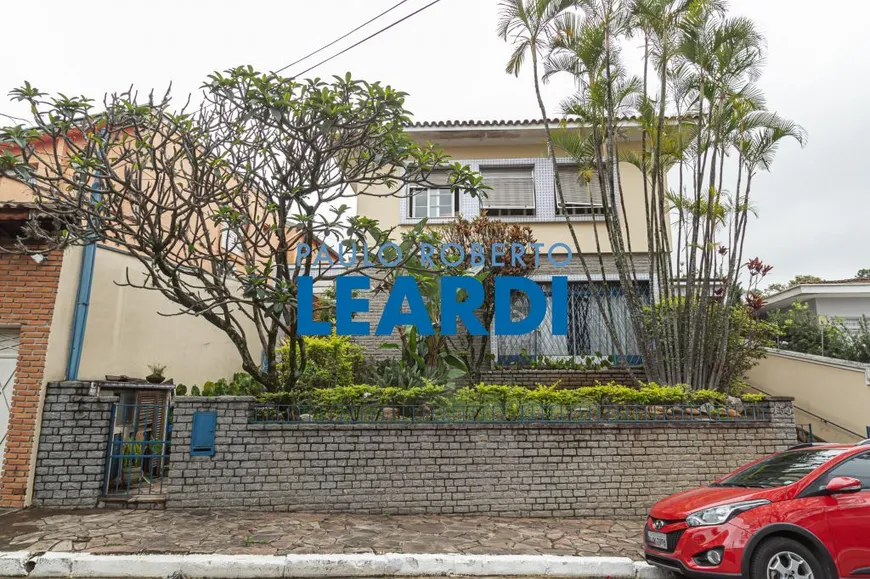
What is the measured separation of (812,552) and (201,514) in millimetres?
6624

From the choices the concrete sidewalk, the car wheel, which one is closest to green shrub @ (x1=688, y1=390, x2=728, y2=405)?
the concrete sidewalk

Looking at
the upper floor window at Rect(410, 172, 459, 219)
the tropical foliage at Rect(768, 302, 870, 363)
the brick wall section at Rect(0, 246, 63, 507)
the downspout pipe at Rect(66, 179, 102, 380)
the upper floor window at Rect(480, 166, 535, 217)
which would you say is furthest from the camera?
the upper floor window at Rect(410, 172, 459, 219)

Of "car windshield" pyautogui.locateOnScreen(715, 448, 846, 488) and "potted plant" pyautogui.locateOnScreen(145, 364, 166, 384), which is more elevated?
"potted plant" pyautogui.locateOnScreen(145, 364, 166, 384)

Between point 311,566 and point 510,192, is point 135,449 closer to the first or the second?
point 311,566

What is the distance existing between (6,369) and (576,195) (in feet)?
36.3

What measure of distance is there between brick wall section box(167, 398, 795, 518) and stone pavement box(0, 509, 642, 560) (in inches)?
8.2

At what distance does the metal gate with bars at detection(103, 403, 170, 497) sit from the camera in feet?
24.0

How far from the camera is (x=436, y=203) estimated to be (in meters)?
12.9

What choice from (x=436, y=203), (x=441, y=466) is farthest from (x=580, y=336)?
(x=441, y=466)

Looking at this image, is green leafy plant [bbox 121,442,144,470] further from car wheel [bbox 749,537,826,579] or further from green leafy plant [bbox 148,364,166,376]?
car wheel [bbox 749,537,826,579]

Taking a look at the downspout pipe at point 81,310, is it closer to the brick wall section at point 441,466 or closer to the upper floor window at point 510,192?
the brick wall section at point 441,466

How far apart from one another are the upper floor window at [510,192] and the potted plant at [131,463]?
27.4 feet

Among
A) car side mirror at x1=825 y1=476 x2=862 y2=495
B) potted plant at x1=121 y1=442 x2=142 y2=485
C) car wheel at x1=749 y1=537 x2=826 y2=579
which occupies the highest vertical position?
car side mirror at x1=825 y1=476 x2=862 y2=495

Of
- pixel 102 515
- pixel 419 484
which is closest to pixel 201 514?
pixel 102 515
